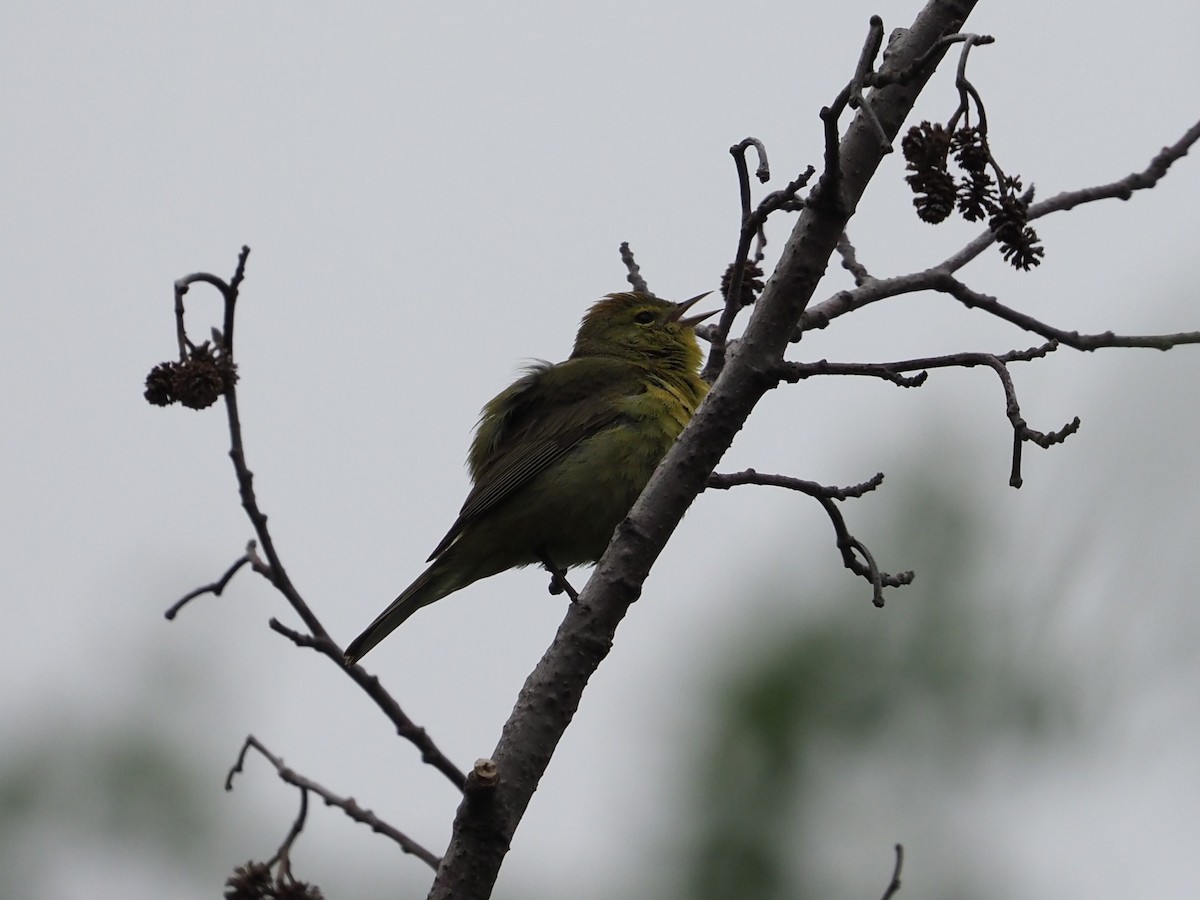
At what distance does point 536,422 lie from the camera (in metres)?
6.26

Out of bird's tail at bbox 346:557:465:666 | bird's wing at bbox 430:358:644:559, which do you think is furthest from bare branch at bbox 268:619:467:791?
bird's wing at bbox 430:358:644:559

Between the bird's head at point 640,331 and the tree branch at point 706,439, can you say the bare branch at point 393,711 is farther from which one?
the bird's head at point 640,331

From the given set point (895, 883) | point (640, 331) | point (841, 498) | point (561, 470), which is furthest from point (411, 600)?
point (895, 883)

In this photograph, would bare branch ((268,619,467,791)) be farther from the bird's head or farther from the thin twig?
the bird's head

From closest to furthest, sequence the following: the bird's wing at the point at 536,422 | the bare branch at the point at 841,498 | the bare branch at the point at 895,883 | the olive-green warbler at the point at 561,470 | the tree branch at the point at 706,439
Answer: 1. the bare branch at the point at 895,883
2. the tree branch at the point at 706,439
3. the bare branch at the point at 841,498
4. the olive-green warbler at the point at 561,470
5. the bird's wing at the point at 536,422

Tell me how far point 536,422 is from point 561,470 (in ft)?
1.54

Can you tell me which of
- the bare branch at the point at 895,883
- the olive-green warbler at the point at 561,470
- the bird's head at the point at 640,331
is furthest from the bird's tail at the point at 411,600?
the bare branch at the point at 895,883

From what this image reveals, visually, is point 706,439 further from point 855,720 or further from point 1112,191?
point 855,720

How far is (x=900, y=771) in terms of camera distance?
734cm

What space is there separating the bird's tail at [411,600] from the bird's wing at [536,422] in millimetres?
101

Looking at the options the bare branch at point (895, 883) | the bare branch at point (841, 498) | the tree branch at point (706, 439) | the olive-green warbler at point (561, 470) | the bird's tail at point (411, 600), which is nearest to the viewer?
the bare branch at point (895, 883)

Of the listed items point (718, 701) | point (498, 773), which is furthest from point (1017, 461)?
point (718, 701)

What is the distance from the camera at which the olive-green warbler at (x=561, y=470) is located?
5.73m

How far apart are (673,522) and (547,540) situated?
2.47 m
